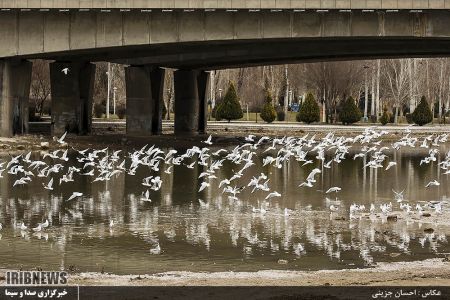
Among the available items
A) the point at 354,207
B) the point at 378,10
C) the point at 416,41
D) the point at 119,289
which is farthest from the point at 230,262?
the point at 416,41

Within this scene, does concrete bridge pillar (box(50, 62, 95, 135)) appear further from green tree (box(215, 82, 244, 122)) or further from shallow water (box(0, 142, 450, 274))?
green tree (box(215, 82, 244, 122))

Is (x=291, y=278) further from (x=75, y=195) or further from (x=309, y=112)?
(x=309, y=112)

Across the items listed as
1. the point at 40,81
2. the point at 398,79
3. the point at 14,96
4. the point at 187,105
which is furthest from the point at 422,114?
the point at 14,96

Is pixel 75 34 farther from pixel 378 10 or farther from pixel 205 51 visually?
pixel 378 10

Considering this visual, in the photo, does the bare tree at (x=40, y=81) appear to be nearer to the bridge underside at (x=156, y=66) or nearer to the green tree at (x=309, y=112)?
the bridge underside at (x=156, y=66)

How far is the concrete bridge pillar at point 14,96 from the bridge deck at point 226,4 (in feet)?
16.0

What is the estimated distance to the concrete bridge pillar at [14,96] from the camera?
6003 centimetres

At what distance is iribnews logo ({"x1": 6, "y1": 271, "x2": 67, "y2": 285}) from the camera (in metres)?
18.5

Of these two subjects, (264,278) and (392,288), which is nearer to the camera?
(392,288)

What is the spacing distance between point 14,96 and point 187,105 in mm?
25023

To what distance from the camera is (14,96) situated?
2415 inches

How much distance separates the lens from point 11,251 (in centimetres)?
2238

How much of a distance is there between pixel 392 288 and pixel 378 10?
38.3m

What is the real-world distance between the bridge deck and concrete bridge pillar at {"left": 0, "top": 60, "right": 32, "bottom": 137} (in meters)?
4.87
